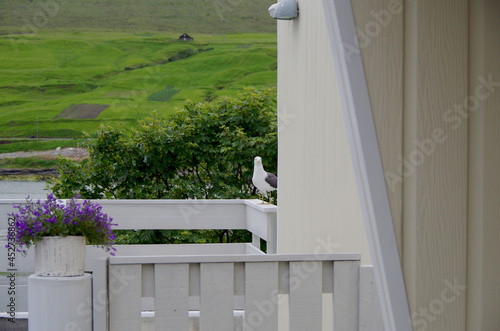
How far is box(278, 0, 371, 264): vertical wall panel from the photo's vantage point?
2.57 m

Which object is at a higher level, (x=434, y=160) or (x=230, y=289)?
(x=434, y=160)

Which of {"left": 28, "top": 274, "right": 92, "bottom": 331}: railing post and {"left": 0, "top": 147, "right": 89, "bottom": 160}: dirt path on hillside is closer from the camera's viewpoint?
{"left": 28, "top": 274, "right": 92, "bottom": 331}: railing post

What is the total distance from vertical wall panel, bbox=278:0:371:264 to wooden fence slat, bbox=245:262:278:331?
77 centimetres

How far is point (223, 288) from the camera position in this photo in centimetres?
154

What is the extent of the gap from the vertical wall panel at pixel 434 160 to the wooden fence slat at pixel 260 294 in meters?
0.60

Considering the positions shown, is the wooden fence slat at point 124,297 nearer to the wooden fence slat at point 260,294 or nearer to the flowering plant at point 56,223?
the wooden fence slat at point 260,294

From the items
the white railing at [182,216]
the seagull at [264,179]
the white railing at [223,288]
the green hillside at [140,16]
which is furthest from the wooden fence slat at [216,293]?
the green hillside at [140,16]

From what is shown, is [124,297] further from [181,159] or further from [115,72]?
[115,72]

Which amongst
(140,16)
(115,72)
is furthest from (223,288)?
(140,16)

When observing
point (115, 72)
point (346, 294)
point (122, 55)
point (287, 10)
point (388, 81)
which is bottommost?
point (346, 294)

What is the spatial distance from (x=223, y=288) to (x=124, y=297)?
0.90 ft

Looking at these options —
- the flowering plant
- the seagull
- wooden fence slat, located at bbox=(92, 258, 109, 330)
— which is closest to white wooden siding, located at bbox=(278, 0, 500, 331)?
wooden fence slat, located at bbox=(92, 258, 109, 330)

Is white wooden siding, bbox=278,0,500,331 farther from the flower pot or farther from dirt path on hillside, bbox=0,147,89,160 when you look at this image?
dirt path on hillside, bbox=0,147,89,160

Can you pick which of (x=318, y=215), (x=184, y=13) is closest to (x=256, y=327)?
(x=318, y=215)
